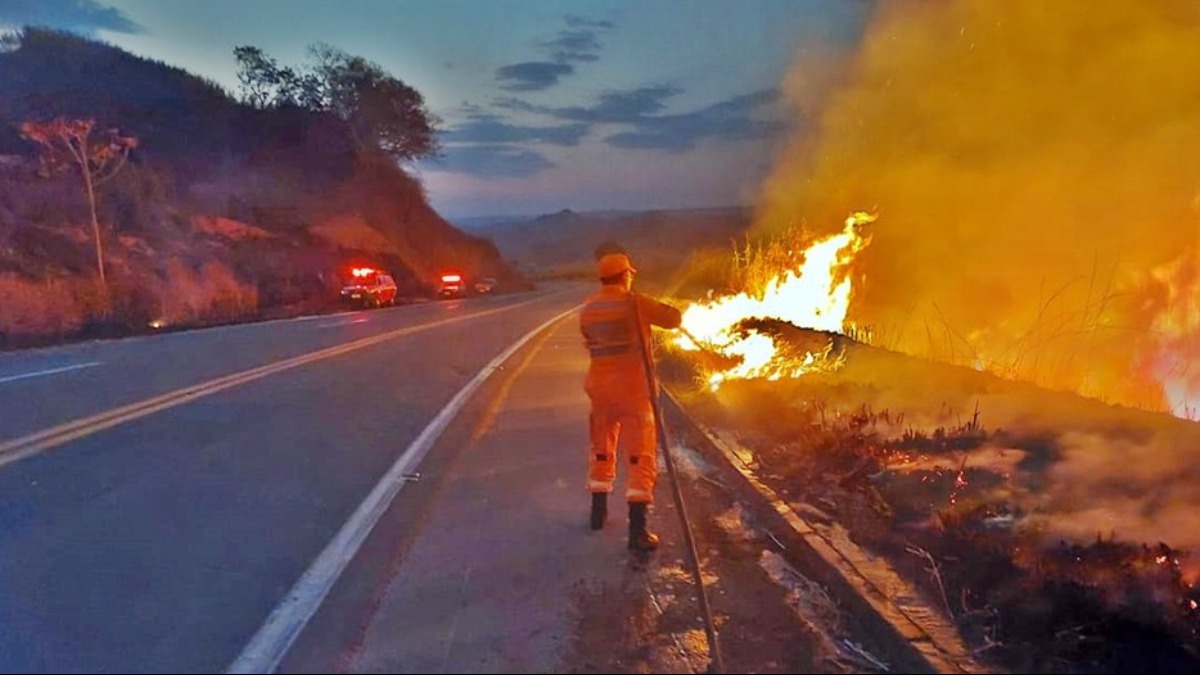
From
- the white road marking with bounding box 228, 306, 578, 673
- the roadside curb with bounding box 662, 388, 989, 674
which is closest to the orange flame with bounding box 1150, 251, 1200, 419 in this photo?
the roadside curb with bounding box 662, 388, 989, 674

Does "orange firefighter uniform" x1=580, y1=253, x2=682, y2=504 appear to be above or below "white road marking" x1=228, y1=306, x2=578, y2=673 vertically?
above

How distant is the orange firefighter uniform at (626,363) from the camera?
6.18 m

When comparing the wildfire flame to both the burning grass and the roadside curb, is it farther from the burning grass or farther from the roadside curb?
the roadside curb

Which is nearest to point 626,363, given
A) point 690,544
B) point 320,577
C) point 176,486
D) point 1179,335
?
point 690,544

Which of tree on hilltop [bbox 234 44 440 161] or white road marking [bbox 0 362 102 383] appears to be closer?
white road marking [bbox 0 362 102 383]

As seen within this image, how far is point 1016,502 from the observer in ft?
20.4

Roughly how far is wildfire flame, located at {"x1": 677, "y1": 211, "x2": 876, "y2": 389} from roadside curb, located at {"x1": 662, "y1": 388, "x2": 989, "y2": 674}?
5.71m

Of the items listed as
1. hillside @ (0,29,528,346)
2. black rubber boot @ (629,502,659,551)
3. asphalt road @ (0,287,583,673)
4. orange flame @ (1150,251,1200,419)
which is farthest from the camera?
hillside @ (0,29,528,346)

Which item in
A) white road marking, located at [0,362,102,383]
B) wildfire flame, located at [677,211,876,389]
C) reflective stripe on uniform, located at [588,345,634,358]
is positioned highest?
reflective stripe on uniform, located at [588,345,634,358]

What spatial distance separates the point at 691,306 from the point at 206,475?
491 inches

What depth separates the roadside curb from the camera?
14.4 ft

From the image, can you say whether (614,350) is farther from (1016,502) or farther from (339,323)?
(339,323)

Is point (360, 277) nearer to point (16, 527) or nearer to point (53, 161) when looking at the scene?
point (53, 161)

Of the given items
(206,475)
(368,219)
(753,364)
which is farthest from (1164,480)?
(368,219)
